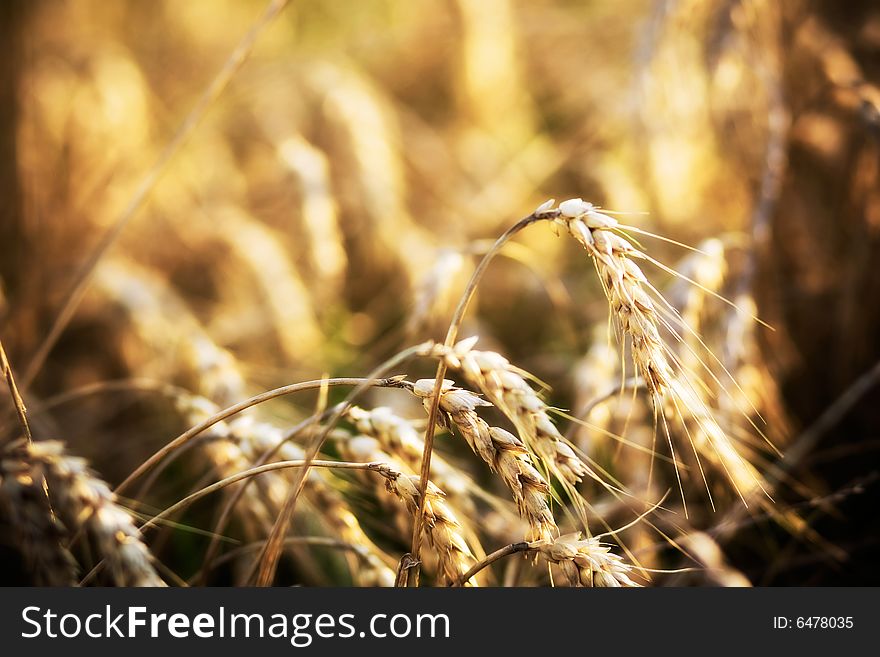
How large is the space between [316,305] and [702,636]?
5.42 feet

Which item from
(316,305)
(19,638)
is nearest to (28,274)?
(316,305)

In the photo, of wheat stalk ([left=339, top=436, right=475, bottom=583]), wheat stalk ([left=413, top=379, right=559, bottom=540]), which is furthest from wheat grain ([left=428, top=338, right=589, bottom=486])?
wheat stalk ([left=339, top=436, right=475, bottom=583])

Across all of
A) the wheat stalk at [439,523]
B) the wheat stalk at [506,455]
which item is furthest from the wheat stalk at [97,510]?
the wheat stalk at [506,455]

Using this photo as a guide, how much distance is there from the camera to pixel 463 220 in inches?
96.1

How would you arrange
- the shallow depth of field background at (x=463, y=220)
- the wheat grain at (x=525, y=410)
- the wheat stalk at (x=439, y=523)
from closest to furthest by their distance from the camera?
1. the wheat grain at (x=525, y=410)
2. the wheat stalk at (x=439, y=523)
3. the shallow depth of field background at (x=463, y=220)

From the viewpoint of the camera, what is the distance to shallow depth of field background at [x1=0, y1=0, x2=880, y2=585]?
157 centimetres

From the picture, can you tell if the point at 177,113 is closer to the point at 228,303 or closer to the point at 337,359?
the point at 228,303

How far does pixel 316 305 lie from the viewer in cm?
231

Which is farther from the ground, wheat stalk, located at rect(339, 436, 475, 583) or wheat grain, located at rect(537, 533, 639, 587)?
wheat stalk, located at rect(339, 436, 475, 583)

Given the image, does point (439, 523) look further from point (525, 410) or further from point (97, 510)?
point (97, 510)

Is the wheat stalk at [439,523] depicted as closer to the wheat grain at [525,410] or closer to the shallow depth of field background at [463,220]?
the wheat grain at [525,410]

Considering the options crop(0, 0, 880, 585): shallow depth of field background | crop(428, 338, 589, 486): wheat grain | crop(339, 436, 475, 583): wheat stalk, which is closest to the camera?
crop(428, 338, 589, 486): wheat grain

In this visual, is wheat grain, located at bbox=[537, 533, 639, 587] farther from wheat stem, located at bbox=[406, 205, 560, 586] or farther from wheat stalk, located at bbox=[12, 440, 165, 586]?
wheat stalk, located at bbox=[12, 440, 165, 586]

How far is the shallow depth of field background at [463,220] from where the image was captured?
5.16 ft
